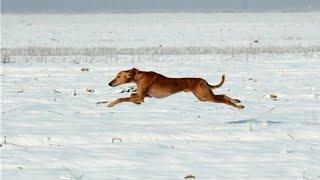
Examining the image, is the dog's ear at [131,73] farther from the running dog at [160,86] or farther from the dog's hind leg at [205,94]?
the dog's hind leg at [205,94]

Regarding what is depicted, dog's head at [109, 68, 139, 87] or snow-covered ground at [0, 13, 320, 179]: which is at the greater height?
dog's head at [109, 68, 139, 87]

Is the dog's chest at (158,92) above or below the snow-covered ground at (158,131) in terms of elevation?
above

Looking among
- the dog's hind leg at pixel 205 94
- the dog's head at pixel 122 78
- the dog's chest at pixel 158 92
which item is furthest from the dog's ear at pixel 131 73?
the dog's hind leg at pixel 205 94

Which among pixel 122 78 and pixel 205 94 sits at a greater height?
pixel 122 78

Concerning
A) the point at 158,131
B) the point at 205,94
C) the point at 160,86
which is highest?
the point at 160,86

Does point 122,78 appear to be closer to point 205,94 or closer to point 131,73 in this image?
point 131,73

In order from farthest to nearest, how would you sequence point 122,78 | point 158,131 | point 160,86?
point 160,86
point 122,78
point 158,131

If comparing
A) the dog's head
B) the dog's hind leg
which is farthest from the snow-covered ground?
the dog's head

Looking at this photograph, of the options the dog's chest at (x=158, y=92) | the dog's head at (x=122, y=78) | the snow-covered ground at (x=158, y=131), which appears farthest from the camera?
the dog's chest at (x=158, y=92)

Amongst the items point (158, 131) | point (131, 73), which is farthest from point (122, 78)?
point (158, 131)

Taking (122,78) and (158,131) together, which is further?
(122,78)

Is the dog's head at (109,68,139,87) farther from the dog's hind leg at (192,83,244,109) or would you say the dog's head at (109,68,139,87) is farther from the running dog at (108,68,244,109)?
the dog's hind leg at (192,83,244,109)

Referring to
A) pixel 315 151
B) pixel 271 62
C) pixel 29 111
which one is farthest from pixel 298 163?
pixel 271 62

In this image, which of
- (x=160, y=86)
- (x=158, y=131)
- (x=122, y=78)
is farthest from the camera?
(x=160, y=86)
